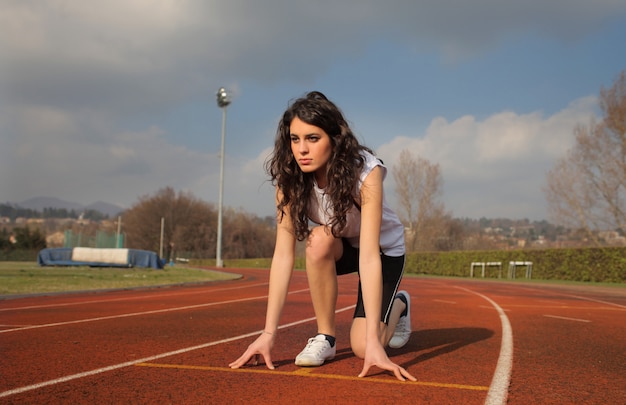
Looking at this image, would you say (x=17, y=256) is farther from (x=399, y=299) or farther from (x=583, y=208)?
(x=399, y=299)

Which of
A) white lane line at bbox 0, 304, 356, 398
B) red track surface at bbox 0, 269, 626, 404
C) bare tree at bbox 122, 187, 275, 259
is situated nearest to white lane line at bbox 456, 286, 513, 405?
red track surface at bbox 0, 269, 626, 404

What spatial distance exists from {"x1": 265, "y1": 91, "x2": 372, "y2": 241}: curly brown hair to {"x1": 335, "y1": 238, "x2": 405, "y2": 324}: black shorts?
1.60ft

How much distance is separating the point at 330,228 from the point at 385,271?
549mm

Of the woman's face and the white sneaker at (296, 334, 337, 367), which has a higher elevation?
the woman's face

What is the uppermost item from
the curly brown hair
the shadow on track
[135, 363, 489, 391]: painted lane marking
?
the curly brown hair

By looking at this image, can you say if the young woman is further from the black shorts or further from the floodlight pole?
the floodlight pole

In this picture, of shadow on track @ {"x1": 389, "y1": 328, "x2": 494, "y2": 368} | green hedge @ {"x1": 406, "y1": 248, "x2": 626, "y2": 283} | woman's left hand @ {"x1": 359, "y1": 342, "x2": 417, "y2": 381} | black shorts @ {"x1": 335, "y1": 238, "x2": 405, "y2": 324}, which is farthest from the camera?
green hedge @ {"x1": 406, "y1": 248, "x2": 626, "y2": 283}

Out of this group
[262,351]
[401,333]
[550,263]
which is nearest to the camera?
[262,351]

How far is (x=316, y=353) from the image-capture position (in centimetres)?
344

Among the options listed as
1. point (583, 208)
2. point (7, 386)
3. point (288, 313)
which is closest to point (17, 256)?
point (583, 208)

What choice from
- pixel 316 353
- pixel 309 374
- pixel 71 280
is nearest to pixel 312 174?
pixel 316 353

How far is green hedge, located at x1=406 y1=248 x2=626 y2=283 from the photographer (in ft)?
72.9

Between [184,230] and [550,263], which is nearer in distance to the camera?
[550,263]

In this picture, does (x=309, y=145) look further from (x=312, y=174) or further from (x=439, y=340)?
(x=439, y=340)
